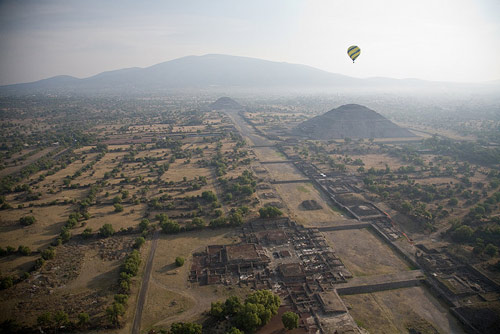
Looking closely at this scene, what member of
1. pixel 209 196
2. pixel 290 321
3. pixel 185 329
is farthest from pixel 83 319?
pixel 209 196

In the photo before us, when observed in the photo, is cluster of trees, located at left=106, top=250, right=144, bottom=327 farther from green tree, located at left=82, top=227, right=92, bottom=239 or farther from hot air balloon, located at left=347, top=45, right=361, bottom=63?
hot air balloon, located at left=347, top=45, right=361, bottom=63

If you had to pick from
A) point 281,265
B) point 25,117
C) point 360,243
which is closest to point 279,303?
point 281,265

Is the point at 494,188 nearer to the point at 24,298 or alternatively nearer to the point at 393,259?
the point at 393,259

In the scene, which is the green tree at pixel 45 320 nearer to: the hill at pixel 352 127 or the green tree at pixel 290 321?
the green tree at pixel 290 321

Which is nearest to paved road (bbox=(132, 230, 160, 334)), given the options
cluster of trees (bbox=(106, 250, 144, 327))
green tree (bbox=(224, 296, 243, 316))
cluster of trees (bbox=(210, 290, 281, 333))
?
cluster of trees (bbox=(106, 250, 144, 327))

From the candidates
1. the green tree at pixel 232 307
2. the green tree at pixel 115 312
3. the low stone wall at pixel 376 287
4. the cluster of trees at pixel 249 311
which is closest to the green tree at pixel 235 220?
the cluster of trees at pixel 249 311
